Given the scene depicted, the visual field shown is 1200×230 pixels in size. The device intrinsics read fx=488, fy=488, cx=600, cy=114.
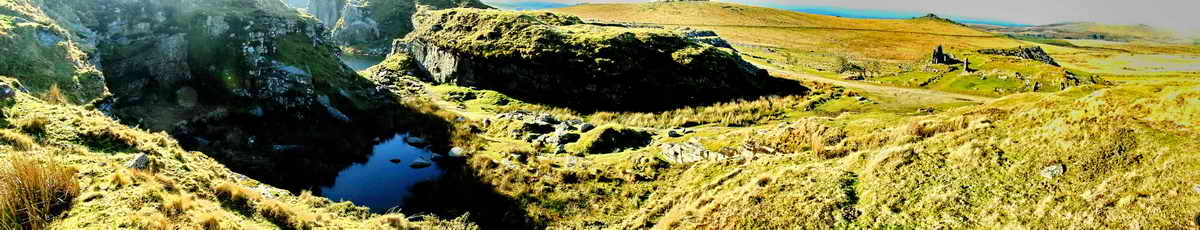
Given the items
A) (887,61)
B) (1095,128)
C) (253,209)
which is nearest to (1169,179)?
(1095,128)

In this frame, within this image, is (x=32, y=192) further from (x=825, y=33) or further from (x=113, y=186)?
(x=825, y=33)

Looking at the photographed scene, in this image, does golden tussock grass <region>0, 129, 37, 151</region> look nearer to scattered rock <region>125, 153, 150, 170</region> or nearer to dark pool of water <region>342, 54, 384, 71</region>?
scattered rock <region>125, 153, 150, 170</region>

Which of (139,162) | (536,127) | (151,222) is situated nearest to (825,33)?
(536,127)

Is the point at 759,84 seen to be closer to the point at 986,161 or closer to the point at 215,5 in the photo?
the point at 986,161

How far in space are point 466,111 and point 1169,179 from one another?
139ft

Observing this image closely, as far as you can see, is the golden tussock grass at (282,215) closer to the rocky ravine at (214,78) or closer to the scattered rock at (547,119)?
the rocky ravine at (214,78)

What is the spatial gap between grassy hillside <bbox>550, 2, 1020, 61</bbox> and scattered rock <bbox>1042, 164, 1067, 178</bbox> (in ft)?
323

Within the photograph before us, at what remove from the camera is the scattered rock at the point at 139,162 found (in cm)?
1182

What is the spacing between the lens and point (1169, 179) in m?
9.59

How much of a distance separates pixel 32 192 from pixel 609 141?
22.9 meters

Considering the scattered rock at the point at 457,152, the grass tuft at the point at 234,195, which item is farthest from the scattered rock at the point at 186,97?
the grass tuft at the point at 234,195

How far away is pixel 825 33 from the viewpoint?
483 ft

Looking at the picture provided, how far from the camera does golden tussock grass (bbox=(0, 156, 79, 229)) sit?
7535 millimetres

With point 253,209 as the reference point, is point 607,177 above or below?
below
